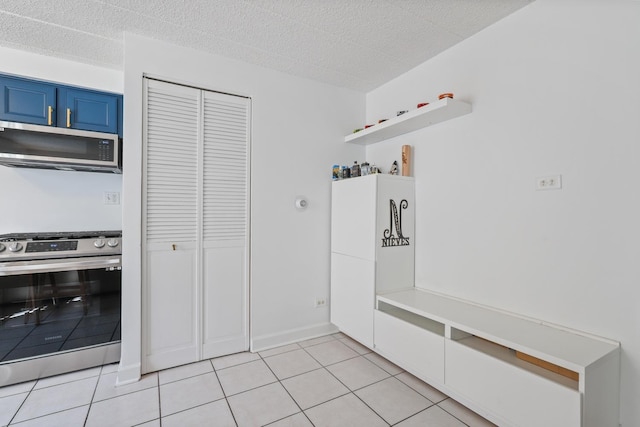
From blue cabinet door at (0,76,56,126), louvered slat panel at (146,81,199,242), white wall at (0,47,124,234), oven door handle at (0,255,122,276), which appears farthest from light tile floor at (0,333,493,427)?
blue cabinet door at (0,76,56,126)

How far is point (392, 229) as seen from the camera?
7.91 ft

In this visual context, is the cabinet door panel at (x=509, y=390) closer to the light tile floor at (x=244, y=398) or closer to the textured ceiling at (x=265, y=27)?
the light tile floor at (x=244, y=398)

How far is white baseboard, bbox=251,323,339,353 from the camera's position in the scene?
2523 millimetres

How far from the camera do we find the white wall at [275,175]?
2084 mm

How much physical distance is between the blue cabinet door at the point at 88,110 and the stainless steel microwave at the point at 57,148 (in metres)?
0.11

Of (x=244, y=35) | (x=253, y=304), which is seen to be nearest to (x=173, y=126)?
(x=244, y=35)

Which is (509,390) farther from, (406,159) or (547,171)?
(406,159)

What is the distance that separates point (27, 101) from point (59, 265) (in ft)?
4.30

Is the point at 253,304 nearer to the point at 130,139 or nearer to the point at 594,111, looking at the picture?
the point at 130,139

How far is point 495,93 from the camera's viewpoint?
6.33ft

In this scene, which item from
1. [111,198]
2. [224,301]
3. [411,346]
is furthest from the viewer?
[111,198]

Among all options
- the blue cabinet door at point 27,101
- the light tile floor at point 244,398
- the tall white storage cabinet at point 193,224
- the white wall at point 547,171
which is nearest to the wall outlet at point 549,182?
the white wall at point 547,171

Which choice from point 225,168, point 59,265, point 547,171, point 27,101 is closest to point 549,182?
point 547,171

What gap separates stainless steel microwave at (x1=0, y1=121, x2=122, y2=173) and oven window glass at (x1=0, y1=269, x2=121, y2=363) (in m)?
0.87
